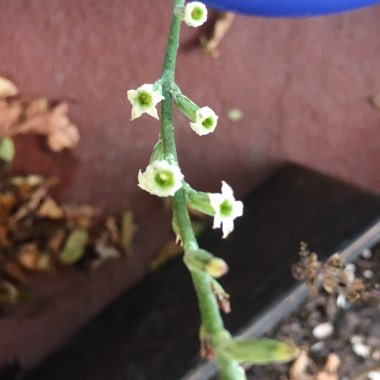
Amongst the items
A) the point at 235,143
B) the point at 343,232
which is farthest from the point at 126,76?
the point at 343,232

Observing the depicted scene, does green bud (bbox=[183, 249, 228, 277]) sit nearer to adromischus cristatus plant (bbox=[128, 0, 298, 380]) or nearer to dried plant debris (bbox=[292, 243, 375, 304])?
adromischus cristatus plant (bbox=[128, 0, 298, 380])

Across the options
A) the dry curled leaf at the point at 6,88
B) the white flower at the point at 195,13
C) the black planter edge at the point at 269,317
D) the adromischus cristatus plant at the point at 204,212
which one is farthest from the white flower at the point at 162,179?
the dry curled leaf at the point at 6,88

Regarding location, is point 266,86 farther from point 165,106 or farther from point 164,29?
point 165,106

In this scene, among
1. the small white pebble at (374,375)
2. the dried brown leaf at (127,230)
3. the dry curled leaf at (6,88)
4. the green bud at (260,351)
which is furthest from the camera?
the dried brown leaf at (127,230)

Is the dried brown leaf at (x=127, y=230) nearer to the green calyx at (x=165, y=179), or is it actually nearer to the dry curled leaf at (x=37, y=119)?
the dry curled leaf at (x=37, y=119)

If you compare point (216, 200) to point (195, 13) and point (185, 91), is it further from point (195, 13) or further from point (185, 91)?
point (185, 91)

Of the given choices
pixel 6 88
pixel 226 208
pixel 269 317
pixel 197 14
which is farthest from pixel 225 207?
pixel 6 88
